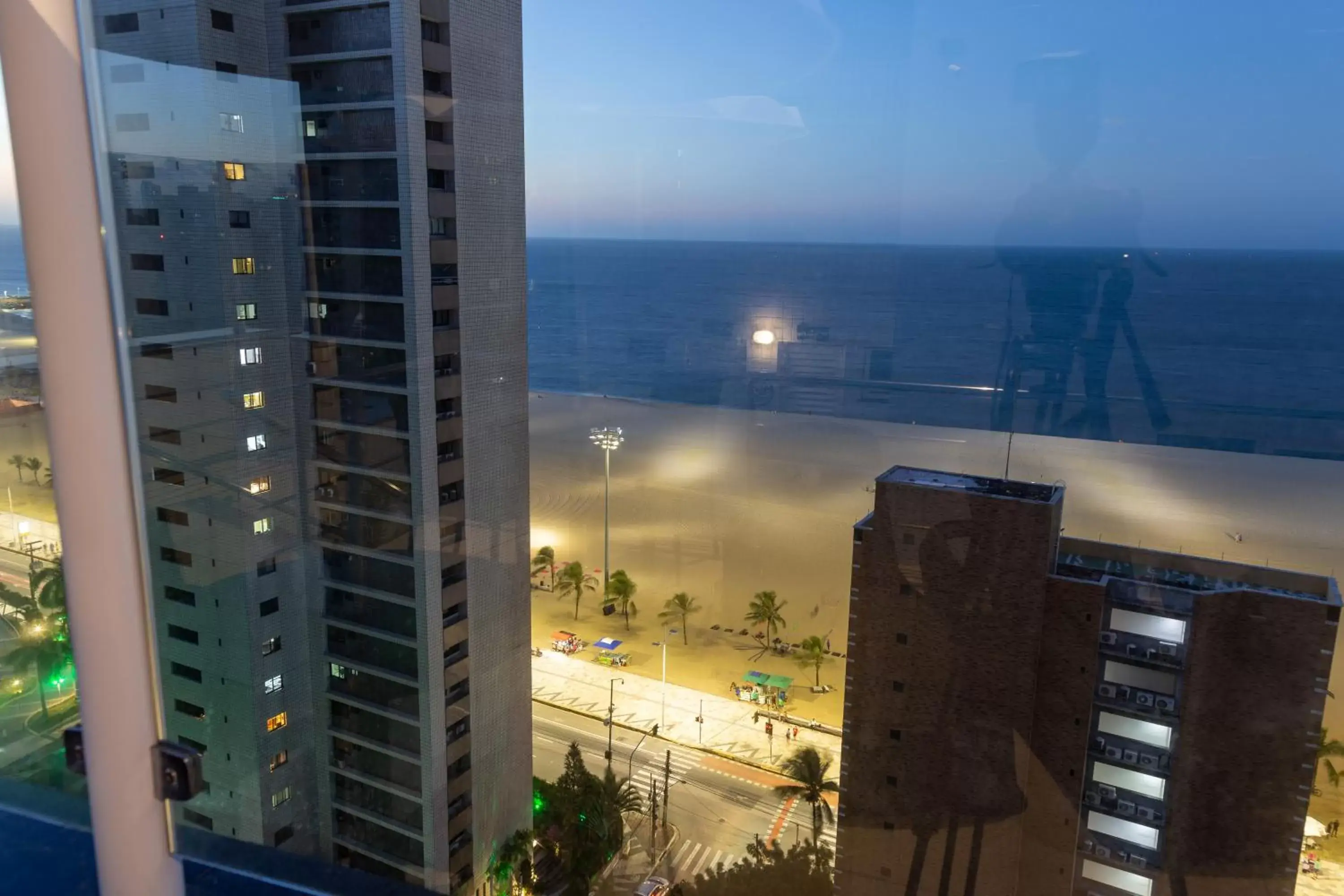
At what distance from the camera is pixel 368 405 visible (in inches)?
158

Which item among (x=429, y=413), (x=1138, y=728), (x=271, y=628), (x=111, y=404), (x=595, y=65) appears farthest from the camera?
(x=595, y=65)

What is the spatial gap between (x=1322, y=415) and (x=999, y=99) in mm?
2823

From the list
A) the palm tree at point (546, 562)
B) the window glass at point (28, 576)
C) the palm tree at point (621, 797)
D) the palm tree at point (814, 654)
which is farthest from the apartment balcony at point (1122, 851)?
the palm tree at point (546, 562)

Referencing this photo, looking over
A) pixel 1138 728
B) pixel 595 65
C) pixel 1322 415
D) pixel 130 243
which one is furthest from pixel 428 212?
pixel 1322 415

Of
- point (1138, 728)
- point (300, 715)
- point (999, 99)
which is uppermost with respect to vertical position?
point (999, 99)

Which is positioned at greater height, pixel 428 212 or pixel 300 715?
pixel 428 212

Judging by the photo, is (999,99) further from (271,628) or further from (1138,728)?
(271,628)

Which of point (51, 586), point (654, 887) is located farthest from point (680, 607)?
point (51, 586)

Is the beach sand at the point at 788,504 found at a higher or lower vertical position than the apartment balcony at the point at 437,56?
lower

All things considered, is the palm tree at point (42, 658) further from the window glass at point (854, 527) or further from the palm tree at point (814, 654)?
the palm tree at point (814, 654)

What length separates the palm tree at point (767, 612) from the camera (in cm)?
692

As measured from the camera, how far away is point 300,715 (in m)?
3.88

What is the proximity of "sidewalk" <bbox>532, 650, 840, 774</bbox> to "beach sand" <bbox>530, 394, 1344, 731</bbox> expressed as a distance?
180 millimetres

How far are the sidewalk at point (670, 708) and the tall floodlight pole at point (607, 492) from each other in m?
0.91
